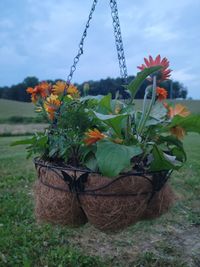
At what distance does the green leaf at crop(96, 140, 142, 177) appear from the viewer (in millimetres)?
961

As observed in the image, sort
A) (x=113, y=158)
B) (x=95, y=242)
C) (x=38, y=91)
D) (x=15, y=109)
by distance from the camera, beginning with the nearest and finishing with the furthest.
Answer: (x=113, y=158) → (x=38, y=91) → (x=95, y=242) → (x=15, y=109)

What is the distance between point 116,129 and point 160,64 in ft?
0.79

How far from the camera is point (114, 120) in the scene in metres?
1.04

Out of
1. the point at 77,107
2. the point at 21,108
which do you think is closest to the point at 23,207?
the point at 77,107

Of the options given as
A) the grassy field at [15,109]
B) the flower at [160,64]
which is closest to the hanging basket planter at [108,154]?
the flower at [160,64]

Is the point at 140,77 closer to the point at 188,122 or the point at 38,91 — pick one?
the point at 188,122

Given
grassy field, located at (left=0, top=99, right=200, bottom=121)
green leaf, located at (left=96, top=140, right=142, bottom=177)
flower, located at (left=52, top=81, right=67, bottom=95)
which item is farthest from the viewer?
grassy field, located at (left=0, top=99, right=200, bottom=121)

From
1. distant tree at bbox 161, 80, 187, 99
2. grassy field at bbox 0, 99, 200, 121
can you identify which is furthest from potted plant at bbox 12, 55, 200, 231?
grassy field at bbox 0, 99, 200, 121

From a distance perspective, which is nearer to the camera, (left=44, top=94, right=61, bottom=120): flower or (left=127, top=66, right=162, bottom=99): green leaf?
(left=127, top=66, right=162, bottom=99): green leaf

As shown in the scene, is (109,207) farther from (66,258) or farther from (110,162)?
(66,258)

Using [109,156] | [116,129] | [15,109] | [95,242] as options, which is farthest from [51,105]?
[15,109]

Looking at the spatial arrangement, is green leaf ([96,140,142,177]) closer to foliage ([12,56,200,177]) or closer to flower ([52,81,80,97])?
foliage ([12,56,200,177])

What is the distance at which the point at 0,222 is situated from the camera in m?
3.23

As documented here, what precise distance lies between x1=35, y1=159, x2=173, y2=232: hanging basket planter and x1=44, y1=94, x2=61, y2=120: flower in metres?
0.18
